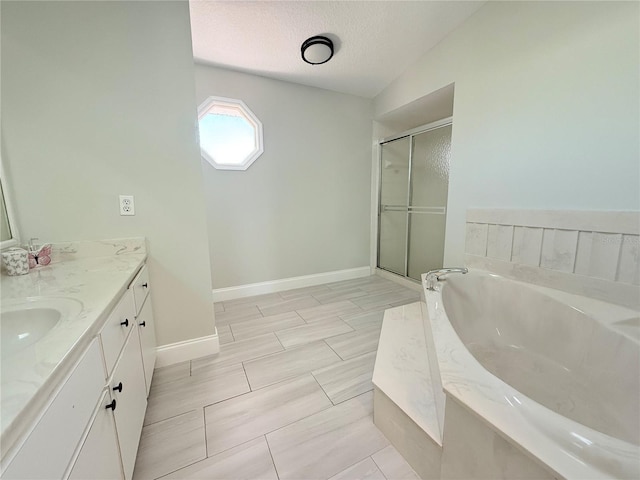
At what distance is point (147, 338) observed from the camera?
128 centimetres

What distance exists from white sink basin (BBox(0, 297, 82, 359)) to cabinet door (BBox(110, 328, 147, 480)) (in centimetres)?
23

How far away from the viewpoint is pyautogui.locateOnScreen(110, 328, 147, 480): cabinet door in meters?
0.77

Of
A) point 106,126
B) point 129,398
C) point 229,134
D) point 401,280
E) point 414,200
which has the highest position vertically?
point 229,134

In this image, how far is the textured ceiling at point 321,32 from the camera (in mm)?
1660

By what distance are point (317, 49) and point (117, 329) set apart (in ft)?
7.51

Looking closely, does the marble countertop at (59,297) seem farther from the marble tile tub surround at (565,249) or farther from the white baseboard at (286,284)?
the marble tile tub surround at (565,249)

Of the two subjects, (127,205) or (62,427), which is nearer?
(62,427)

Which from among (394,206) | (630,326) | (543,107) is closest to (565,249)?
(630,326)

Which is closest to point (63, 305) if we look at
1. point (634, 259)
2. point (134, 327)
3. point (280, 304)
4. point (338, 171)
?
point (134, 327)

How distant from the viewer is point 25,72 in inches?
44.5

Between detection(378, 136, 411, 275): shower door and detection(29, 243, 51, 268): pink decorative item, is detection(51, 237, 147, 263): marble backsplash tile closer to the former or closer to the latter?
detection(29, 243, 51, 268): pink decorative item

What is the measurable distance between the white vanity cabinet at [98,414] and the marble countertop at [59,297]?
0.12 ft

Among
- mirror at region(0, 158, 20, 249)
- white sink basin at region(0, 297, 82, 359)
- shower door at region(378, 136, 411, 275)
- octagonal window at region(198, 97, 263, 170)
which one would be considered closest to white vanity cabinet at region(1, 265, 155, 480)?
white sink basin at region(0, 297, 82, 359)

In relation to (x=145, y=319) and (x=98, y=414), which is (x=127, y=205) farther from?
(x=98, y=414)
